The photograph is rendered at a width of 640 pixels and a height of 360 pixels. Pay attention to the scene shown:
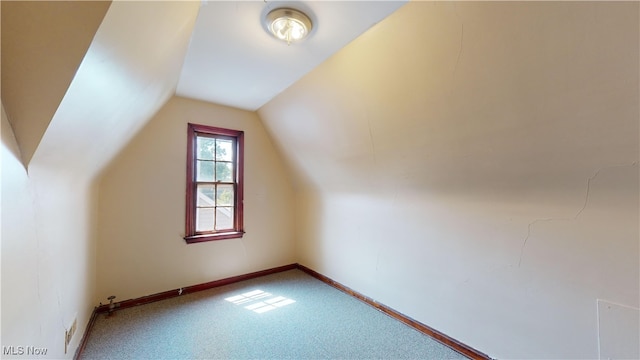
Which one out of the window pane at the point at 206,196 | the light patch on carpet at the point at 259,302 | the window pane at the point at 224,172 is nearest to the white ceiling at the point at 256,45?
the window pane at the point at 224,172

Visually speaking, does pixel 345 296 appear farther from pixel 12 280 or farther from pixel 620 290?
pixel 12 280

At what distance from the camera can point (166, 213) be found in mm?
2910

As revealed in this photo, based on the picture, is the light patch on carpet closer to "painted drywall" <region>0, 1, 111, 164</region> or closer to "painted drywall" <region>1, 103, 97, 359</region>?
"painted drywall" <region>1, 103, 97, 359</region>

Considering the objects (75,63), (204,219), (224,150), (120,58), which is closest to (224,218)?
(204,219)

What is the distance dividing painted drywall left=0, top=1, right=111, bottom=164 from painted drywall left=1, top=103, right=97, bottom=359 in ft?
0.27

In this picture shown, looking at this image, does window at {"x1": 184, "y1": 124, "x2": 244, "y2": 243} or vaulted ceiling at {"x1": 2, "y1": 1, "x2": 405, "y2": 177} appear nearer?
vaulted ceiling at {"x1": 2, "y1": 1, "x2": 405, "y2": 177}

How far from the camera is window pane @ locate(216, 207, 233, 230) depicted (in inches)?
130

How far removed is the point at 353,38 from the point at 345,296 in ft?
8.54

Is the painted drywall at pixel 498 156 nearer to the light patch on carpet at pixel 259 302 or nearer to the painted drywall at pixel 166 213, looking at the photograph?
the light patch on carpet at pixel 259 302

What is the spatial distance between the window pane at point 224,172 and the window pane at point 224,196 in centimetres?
10

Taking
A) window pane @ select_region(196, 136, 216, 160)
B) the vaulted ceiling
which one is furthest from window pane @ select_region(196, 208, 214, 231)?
the vaulted ceiling

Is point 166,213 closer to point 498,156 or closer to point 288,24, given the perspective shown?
point 288,24

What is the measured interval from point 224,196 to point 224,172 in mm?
308

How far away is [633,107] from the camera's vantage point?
117 cm
